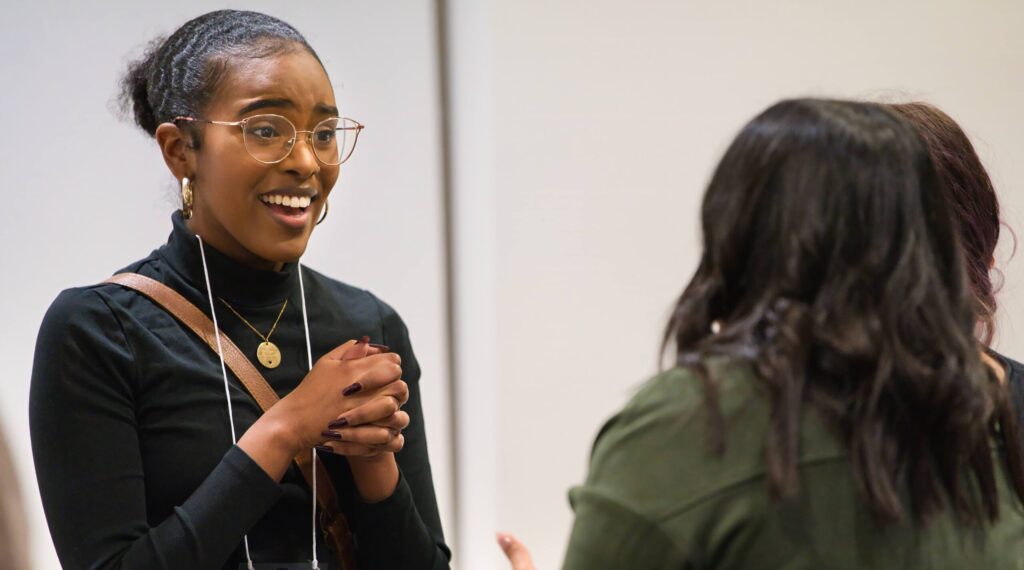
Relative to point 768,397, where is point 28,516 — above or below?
below

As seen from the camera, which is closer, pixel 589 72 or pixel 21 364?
pixel 21 364

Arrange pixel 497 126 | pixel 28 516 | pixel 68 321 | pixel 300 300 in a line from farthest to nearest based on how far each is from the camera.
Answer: pixel 497 126
pixel 28 516
pixel 300 300
pixel 68 321

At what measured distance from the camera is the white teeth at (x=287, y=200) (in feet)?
5.29

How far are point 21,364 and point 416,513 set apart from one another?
3.61 ft

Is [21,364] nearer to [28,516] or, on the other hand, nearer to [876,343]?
[28,516]

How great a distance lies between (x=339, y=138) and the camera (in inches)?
104

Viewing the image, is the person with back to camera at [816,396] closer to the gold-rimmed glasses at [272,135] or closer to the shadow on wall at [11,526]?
the gold-rimmed glasses at [272,135]

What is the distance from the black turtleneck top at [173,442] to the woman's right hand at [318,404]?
0.03m

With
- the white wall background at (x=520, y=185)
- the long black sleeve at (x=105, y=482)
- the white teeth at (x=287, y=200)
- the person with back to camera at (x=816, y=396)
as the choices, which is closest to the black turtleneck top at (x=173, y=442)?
the long black sleeve at (x=105, y=482)

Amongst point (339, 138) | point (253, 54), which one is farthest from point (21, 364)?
point (253, 54)

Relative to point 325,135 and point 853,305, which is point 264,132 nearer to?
point 325,135

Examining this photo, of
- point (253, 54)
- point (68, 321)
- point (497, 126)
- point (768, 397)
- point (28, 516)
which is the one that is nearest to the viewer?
point (768, 397)

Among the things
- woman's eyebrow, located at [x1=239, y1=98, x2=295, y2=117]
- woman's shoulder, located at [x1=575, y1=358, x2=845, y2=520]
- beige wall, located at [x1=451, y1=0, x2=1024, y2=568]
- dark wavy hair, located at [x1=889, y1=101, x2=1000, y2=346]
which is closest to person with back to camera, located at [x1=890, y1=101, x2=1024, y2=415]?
dark wavy hair, located at [x1=889, y1=101, x2=1000, y2=346]

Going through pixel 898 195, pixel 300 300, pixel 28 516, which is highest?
pixel 898 195
